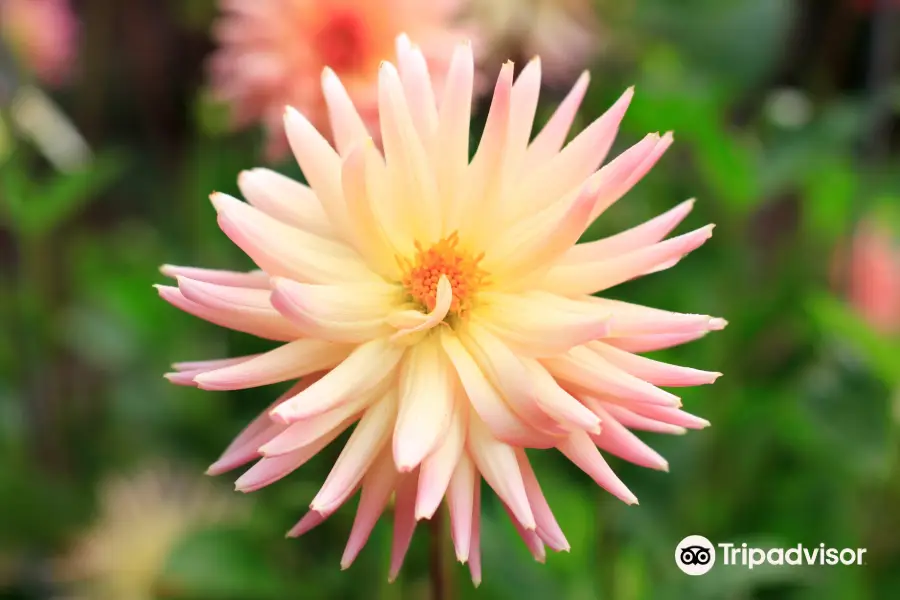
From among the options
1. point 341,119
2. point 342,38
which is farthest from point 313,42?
point 341,119

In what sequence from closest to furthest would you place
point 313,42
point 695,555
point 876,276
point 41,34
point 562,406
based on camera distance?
point 562,406 → point 695,555 → point 313,42 → point 876,276 → point 41,34

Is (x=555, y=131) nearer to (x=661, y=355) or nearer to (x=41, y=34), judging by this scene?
(x=661, y=355)

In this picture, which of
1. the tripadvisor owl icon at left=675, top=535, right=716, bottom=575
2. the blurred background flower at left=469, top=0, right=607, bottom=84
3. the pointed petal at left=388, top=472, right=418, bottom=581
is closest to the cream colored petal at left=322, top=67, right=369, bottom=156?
the pointed petal at left=388, top=472, right=418, bottom=581

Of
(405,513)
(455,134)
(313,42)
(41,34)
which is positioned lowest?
(405,513)

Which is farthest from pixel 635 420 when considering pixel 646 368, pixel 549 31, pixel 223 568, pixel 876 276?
pixel 549 31

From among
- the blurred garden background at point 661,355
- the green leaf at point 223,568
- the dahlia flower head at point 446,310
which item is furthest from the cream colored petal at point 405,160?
the green leaf at point 223,568

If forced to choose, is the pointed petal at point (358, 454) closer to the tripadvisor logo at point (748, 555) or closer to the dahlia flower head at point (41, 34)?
the tripadvisor logo at point (748, 555)

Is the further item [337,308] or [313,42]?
[313,42]

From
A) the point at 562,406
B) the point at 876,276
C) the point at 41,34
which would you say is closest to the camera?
the point at 562,406

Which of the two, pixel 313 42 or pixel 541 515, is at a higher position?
pixel 313 42
